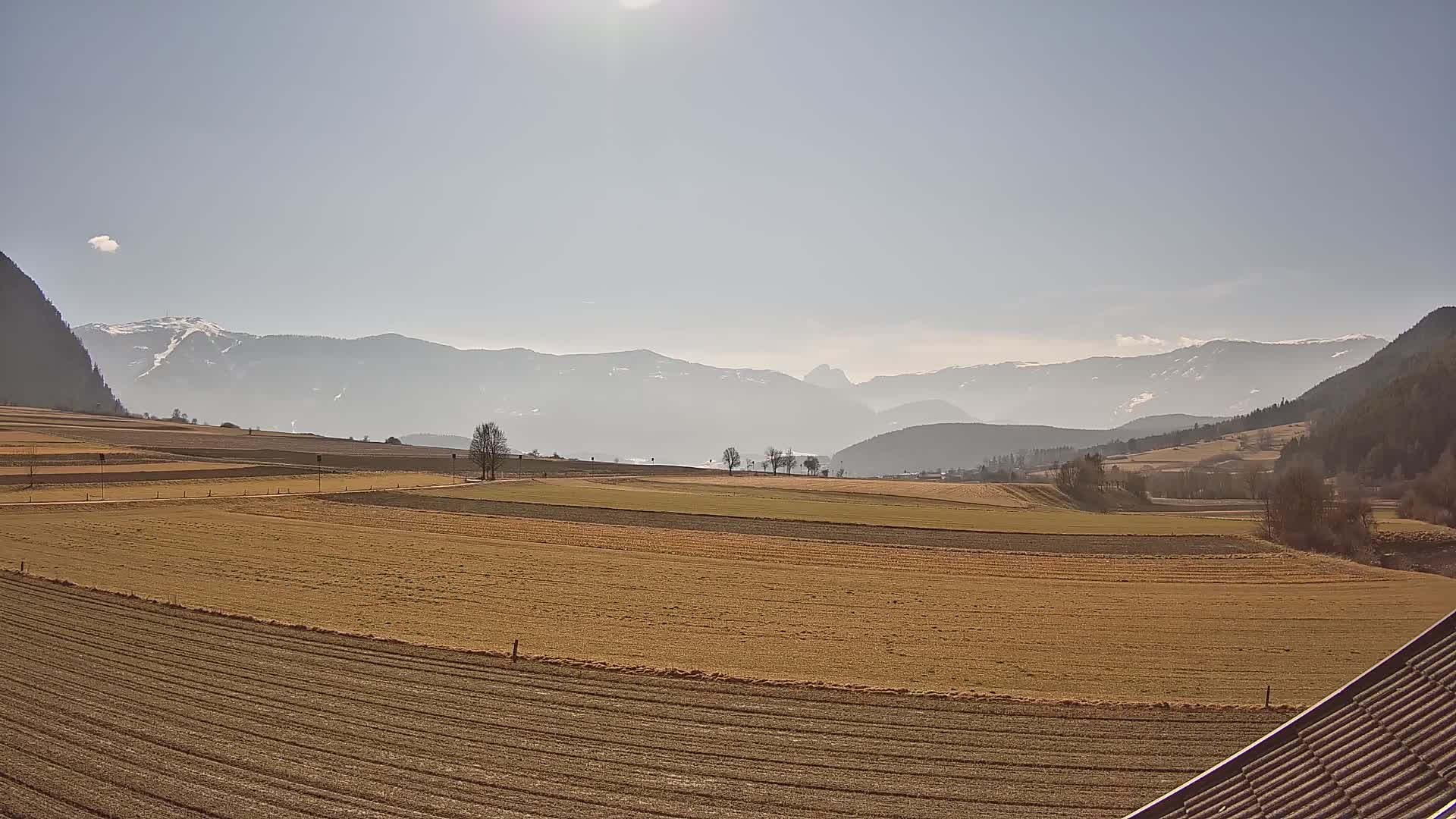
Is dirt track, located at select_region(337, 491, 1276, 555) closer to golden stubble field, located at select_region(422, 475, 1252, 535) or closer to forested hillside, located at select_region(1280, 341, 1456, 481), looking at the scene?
golden stubble field, located at select_region(422, 475, 1252, 535)

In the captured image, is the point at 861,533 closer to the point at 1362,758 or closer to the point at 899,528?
the point at 899,528

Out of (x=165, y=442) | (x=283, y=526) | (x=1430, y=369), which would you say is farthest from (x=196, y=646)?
(x=1430, y=369)

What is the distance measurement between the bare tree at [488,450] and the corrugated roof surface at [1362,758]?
116329 millimetres

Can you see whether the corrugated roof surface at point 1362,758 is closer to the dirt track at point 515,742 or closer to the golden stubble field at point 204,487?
the dirt track at point 515,742

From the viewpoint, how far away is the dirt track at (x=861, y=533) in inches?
2472

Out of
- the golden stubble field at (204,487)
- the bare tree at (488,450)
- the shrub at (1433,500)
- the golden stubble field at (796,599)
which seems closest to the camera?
the golden stubble field at (796,599)

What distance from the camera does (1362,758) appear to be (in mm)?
9188

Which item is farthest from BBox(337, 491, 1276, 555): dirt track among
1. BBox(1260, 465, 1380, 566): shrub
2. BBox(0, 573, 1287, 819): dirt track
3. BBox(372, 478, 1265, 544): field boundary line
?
BBox(0, 573, 1287, 819): dirt track

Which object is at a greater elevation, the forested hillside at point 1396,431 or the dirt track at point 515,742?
the forested hillside at point 1396,431

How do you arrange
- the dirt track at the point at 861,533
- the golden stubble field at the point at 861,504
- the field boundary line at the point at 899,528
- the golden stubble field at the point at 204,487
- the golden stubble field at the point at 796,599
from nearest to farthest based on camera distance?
the golden stubble field at the point at 796,599 → the dirt track at the point at 861,533 → the field boundary line at the point at 899,528 → the golden stubble field at the point at 204,487 → the golden stubble field at the point at 861,504

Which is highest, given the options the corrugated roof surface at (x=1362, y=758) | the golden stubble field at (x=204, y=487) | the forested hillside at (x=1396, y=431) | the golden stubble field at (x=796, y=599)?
the forested hillside at (x=1396, y=431)

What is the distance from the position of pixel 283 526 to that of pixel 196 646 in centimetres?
3693

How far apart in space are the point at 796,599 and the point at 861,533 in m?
29.5

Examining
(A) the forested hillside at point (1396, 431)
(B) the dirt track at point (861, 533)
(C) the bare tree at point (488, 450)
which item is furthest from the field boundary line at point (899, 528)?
(A) the forested hillside at point (1396, 431)
